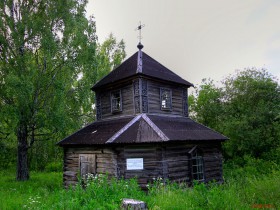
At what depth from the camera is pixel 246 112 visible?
23.9 metres

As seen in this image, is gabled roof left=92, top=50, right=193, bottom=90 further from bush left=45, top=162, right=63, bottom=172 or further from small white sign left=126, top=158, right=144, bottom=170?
bush left=45, top=162, right=63, bottom=172

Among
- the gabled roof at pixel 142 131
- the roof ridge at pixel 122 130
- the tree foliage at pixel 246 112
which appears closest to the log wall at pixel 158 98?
the gabled roof at pixel 142 131

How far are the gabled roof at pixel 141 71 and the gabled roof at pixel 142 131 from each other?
2521 millimetres

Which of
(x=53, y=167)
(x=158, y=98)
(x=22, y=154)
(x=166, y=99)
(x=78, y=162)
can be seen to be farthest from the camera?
(x=53, y=167)

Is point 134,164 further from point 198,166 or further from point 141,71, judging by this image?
point 141,71

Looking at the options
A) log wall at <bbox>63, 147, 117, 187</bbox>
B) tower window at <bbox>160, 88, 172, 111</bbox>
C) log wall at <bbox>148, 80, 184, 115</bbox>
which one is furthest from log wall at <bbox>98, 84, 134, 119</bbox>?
log wall at <bbox>63, 147, 117, 187</bbox>

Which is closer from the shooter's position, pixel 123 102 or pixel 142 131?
pixel 142 131

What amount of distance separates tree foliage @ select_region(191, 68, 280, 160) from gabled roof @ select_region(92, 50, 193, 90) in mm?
8686

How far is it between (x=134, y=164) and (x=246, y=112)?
15383 mm

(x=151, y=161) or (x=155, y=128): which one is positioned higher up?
(x=155, y=128)

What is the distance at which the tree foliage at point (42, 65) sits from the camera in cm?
1549

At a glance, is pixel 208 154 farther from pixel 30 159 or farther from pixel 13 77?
pixel 30 159

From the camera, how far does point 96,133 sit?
49.6 ft

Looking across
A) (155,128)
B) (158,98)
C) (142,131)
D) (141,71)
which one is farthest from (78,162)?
(141,71)
